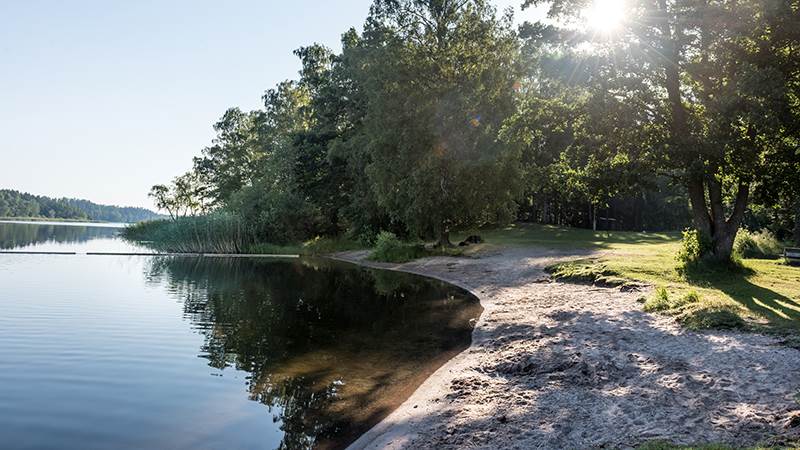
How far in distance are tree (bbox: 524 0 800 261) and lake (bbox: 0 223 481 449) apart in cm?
1004

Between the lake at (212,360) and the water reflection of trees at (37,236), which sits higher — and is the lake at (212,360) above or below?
below

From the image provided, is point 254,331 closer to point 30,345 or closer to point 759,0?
point 30,345

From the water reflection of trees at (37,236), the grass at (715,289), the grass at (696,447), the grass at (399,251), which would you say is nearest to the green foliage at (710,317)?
the grass at (715,289)

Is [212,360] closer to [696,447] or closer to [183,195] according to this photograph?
[696,447]

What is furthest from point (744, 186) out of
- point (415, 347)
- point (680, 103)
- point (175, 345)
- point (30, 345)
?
point (30, 345)

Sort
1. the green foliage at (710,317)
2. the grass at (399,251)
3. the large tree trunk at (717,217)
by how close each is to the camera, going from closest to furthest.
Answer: the green foliage at (710,317)
the large tree trunk at (717,217)
the grass at (399,251)

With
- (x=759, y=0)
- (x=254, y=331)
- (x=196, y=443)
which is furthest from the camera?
(x=759, y=0)

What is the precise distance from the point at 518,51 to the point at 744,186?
22261 mm

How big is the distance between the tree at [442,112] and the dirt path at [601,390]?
76.0 ft

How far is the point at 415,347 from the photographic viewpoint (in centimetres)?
1366

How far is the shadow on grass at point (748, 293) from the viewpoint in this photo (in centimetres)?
1211

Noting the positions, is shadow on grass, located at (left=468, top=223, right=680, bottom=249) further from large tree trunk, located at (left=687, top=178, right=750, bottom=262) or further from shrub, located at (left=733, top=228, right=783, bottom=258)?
large tree trunk, located at (left=687, top=178, right=750, bottom=262)

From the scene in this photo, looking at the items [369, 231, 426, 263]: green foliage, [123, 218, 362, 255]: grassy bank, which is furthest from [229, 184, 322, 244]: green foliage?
[369, 231, 426, 263]: green foliage

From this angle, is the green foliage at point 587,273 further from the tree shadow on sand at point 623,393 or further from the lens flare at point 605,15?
the lens flare at point 605,15
